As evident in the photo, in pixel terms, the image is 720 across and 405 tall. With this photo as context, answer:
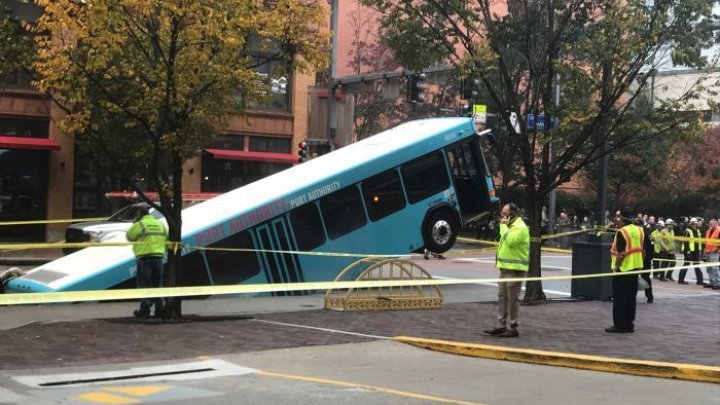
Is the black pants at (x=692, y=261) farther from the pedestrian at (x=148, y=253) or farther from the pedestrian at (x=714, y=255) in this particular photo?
the pedestrian at (x=148, y=253)

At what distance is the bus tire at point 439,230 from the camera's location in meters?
17.9

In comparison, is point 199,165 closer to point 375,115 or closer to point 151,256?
point 375,115

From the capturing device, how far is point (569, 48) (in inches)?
666

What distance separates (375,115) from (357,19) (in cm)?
659

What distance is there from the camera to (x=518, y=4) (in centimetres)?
1684

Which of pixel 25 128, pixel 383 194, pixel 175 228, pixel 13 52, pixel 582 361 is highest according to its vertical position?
pixel 25 128

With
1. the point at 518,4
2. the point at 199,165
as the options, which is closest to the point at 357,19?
the point at 199,165

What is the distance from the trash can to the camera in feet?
54.6

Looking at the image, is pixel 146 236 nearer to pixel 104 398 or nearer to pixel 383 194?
pixel 104 398

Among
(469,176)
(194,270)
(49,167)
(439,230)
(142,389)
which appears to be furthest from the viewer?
(49,167)

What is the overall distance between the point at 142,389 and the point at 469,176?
12.3m

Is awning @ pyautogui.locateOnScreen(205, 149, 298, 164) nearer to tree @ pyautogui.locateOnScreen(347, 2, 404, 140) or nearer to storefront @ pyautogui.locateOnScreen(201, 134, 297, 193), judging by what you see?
storefront @ pyautogui.locateOnScreen(201, 134, 297, 193)

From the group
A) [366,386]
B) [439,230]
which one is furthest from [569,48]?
[366,386]

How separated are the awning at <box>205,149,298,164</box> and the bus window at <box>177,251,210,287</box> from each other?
17615 mm
